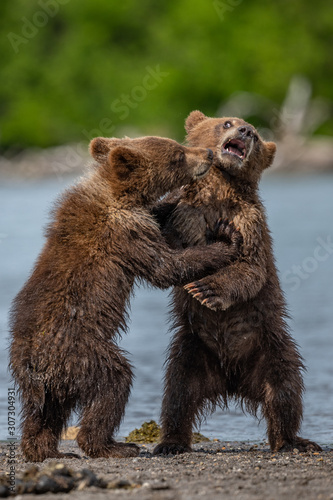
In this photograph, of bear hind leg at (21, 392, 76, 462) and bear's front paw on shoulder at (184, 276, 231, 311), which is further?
bear's front paw on shoulder at (184, 276, 231, 311)

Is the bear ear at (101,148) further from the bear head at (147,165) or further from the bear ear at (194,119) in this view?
the bear ear at (194,119)

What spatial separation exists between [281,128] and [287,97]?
529 centimetres

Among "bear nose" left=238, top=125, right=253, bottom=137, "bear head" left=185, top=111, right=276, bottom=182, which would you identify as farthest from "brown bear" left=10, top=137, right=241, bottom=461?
"bear nose" left=238, top=125, right=253, bottom=137

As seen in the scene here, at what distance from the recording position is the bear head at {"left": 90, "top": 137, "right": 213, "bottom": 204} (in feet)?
24.0

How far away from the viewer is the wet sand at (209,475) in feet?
16.8

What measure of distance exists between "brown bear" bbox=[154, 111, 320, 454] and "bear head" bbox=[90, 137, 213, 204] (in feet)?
0.64

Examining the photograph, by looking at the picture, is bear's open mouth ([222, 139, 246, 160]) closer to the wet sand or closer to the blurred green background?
the wet sand

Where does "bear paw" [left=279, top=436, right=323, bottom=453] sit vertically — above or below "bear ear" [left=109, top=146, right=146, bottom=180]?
below

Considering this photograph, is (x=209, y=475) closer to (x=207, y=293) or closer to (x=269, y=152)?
(x=207, y=293)

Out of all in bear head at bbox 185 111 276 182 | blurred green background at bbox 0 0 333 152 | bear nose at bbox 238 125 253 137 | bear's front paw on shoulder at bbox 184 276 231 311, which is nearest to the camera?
bear's front paw on shoulder at bbox 184 276 231 311

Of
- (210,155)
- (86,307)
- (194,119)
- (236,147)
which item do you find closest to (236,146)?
(236,147)

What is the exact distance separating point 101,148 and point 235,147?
112cm

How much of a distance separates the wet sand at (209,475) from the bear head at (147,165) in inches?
80.2

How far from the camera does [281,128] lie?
166ft
